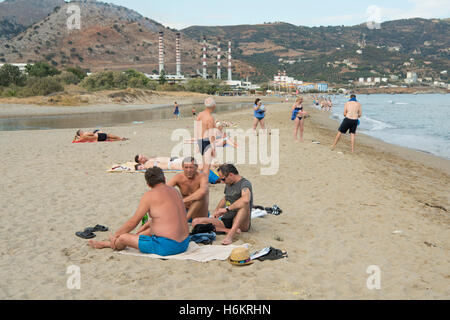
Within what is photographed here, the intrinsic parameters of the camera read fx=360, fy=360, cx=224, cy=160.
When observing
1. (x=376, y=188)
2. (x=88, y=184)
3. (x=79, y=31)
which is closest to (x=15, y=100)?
(x=88, y=184)

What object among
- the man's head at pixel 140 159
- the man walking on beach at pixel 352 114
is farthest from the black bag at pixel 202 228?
the man walking on beach at pixel 352 114

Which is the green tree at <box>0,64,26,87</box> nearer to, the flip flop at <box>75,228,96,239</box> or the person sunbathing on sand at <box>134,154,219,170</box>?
the person sunbathing on sand at <box>134,154,219,170</box>

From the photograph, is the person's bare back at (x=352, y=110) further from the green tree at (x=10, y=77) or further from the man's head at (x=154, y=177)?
the green tree at (x=10, y=77)

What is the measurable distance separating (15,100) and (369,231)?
4027 centimetres

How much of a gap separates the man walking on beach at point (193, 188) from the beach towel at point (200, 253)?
678 mm

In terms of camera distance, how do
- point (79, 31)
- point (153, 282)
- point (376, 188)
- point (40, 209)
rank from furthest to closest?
point (79, 31) < point (376, 188) < point (40, 209) < point (153, 282)

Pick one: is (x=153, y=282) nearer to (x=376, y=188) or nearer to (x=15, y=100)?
(x=376, y=188)

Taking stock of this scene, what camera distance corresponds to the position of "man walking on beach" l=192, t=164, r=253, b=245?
4516mm

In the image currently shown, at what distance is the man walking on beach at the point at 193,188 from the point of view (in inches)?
185

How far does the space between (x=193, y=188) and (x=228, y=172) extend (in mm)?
592

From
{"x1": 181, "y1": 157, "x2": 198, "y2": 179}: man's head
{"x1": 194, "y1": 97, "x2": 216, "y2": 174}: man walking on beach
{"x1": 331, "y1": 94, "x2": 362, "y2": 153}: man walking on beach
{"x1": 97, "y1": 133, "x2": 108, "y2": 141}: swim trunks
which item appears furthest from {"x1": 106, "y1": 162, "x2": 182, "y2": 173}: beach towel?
{"x1": 331, "y1": 94, "x2": 362, "y2": 153}: man walking on beach

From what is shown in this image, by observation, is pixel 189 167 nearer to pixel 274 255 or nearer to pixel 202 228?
pixel 202 228

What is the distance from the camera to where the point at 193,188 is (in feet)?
15.8

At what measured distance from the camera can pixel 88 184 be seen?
7.21m
